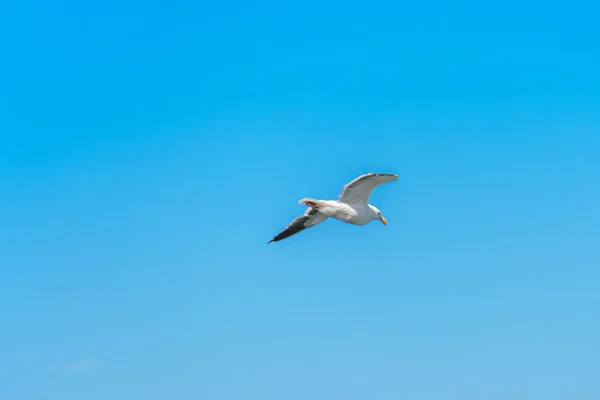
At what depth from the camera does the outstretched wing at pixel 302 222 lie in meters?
59.2

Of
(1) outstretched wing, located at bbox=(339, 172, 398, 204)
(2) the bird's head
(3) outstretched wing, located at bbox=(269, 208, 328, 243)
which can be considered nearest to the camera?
(1) outstretched wing, located at bbox=(339, 172, 398, 204)

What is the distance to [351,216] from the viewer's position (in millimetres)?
57750

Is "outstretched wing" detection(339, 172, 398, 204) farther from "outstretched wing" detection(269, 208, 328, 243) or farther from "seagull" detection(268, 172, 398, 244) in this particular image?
"outstretched wing" detection(269, 208, 328, 243)

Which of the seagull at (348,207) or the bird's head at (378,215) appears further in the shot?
the bird's head at (378,215)

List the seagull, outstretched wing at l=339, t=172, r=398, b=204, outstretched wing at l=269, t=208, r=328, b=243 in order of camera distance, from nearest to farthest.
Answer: outstretched wing at l=339, t=172, r=398, b=204
the seagull
outstretched wing at l=269, t=208, r=328, b=243

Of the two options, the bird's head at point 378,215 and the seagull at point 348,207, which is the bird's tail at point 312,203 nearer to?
the seagull at point 348,207

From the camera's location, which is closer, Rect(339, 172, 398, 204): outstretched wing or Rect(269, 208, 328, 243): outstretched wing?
Rect(339, 172, 398, 204): outstretched wing

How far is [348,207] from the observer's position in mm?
57531

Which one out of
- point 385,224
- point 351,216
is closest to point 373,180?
point 351,216

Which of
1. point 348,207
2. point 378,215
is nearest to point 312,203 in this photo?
point 348,207

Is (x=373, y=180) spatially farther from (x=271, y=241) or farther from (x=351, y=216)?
(x=271, y=241)

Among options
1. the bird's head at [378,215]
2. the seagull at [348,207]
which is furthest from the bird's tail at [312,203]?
the bird's head at [378,215]

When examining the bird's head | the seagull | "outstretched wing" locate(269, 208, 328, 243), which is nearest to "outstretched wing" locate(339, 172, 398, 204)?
the seagull

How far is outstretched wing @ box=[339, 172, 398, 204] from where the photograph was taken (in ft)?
178
